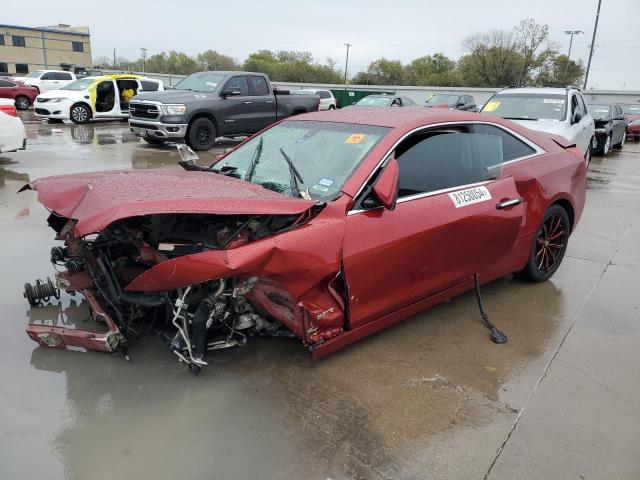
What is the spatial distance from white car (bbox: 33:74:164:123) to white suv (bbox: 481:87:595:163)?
11159 millimetres

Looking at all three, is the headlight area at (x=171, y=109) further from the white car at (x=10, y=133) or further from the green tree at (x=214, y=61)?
the green tree at (x=214, y=61)

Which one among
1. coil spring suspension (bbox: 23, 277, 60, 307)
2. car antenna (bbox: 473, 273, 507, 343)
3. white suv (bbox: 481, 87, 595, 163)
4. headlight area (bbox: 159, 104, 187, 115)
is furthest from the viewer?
headlight area (bbox: 159, 104, 187, 115)

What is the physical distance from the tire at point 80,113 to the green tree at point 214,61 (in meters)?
67.8

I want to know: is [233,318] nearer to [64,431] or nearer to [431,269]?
[64,431]

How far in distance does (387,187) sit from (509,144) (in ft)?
5.98

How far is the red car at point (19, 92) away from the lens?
882 inches

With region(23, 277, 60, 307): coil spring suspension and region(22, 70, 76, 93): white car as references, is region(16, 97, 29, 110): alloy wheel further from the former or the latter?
region(23, 277, 60, 307): coil spring suspension

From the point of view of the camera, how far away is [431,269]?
3.38 metres

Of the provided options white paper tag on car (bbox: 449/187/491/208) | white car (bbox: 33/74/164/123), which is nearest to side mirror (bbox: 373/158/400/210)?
white paper tag on car (bbox: 449/187/491/208)

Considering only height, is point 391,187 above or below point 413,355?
above

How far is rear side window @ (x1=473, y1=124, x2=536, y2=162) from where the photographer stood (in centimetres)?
405

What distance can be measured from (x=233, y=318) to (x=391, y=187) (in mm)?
1275

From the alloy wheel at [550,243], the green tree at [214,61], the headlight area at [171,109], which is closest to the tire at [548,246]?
the alloy wheel at [550,243]

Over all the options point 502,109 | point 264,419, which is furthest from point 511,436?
point 502,109
